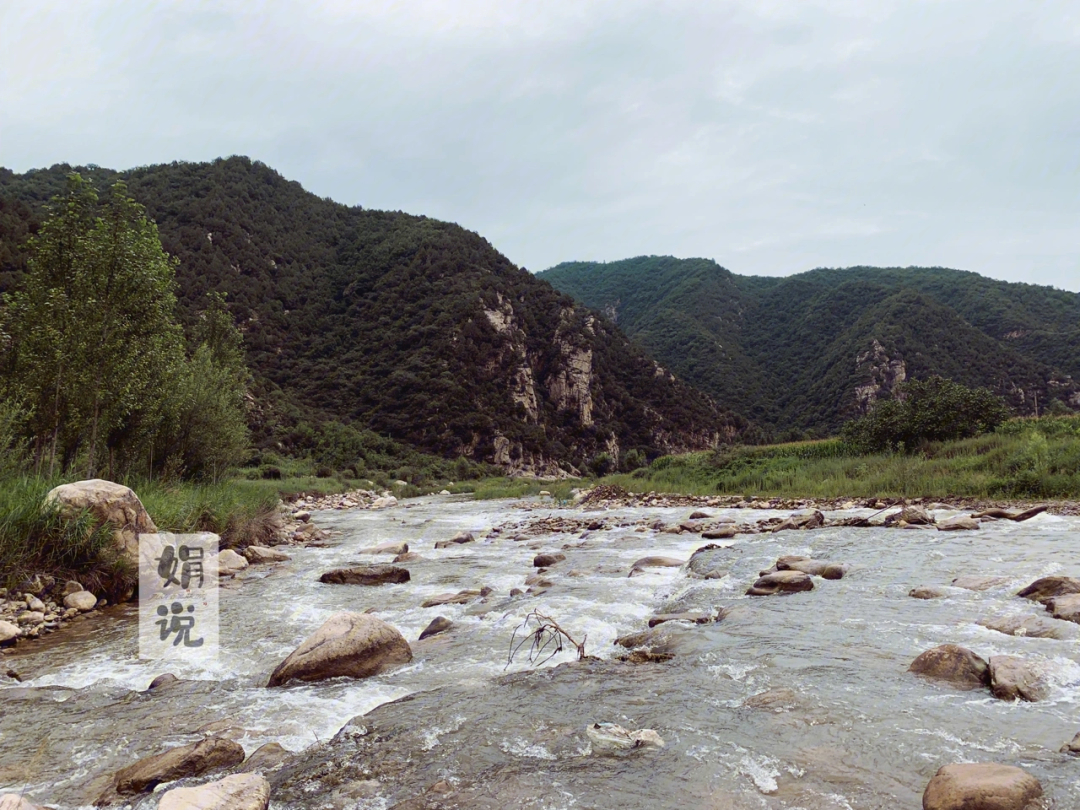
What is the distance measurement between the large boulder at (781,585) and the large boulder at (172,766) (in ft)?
21.2

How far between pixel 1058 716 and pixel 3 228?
60499 millimetres

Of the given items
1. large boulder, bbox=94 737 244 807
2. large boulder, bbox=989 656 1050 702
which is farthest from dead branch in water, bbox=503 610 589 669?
large boulder, bbox=989 656 1050 702

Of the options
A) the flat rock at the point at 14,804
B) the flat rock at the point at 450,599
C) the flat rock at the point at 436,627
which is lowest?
the flat rock at the point at 450,599

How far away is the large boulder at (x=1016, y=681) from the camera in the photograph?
13.9 feet

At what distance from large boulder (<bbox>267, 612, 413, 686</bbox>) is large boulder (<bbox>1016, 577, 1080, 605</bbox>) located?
696cm

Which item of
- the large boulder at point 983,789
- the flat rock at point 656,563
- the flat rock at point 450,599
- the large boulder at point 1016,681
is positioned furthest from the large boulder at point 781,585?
the large boulder at point 983,789

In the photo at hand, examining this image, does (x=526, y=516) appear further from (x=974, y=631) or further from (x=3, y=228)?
(x=3, y=228)

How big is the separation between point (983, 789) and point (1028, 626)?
3727 millimetres

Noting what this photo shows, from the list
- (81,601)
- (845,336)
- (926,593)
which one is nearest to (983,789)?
(926,593)

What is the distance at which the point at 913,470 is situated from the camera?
832 inches

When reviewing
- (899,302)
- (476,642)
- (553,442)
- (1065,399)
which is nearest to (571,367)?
(553,442)

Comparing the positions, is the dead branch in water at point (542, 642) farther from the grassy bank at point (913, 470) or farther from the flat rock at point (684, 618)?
the grassy bank at point (913, 470)

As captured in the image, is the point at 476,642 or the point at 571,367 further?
the point at 571,367

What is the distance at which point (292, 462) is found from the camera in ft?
148
